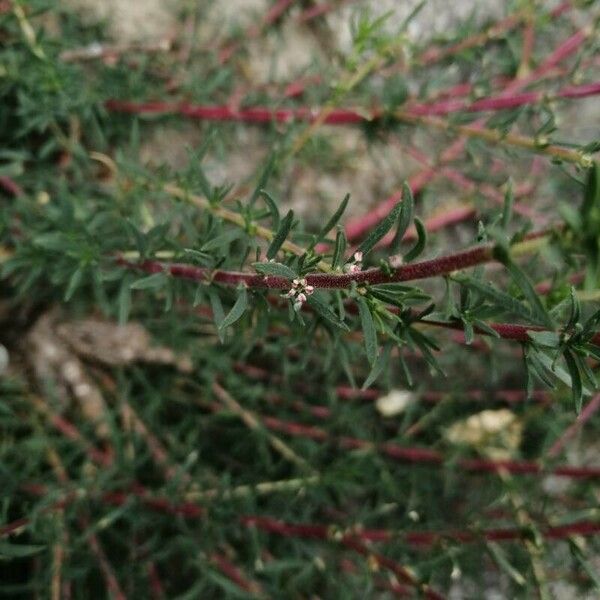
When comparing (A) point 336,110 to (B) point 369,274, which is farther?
(A) point 336,110

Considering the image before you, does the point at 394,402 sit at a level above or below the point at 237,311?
below

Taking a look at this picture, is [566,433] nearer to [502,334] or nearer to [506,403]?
[506,403]

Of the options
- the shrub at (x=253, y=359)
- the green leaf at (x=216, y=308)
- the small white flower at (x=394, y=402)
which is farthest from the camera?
the small white flower at (x=394, y=402)

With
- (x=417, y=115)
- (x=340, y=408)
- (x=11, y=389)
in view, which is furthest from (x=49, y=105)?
(x=340, y=408)

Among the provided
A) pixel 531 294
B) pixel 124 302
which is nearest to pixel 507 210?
pixel 531 294

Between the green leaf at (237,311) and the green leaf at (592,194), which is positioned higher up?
the green leaf at (592,194)

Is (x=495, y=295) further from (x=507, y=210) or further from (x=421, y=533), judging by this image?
(x=421, y=533)

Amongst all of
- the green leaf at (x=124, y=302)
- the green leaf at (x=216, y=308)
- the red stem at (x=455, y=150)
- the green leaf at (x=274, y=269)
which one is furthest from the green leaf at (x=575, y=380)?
the red stem at (x=455, y=150)

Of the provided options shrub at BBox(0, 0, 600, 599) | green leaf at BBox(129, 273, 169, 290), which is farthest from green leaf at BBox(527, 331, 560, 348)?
green leaf at BBox(129, 273, 169, 290)

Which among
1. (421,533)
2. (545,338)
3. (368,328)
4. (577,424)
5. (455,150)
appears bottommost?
(577,424)

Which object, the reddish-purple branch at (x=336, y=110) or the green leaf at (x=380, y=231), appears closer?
the green leaf at (x=380, y=231)

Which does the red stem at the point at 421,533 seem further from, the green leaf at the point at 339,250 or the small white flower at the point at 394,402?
the green leaf at the point at 339,250

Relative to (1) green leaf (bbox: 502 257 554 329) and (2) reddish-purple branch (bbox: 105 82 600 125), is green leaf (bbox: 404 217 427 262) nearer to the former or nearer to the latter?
(1) green leaf (bbox: 502 257 554 329)
